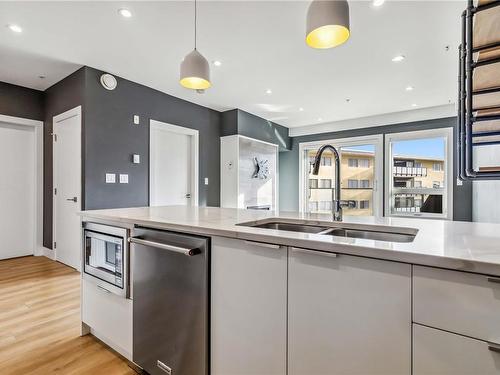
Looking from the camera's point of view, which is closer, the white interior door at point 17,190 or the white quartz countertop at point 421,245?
the white quartz countertop at point 421,245

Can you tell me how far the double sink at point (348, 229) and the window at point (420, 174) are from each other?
4489 millimetres

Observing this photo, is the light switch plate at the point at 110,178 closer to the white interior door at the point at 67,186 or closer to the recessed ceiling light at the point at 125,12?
the white interior door at the point at 67,186

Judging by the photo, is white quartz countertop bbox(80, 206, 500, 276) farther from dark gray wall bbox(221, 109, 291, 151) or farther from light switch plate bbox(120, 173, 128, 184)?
dark gray wall bbox(221, 109, 291, 151)

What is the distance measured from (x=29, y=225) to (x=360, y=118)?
6255 millimetres

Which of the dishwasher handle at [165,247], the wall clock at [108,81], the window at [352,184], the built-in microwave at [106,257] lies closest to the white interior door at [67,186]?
the wall clock at [108,81]

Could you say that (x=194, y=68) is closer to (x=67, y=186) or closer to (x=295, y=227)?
(x=295, y=227)

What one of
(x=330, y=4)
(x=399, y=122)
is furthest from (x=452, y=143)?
(x=330, y=4)

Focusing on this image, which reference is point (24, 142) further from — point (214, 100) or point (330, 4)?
point (330, 4)

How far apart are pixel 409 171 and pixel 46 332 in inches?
230

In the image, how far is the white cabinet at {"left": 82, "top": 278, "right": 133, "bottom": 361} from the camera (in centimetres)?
158

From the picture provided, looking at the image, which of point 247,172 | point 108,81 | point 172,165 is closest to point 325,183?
point 247,172

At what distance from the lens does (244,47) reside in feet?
9.20

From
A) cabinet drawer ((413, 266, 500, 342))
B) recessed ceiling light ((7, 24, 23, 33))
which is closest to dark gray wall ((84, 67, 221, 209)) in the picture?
recessed ceiling light ((7, 24, 23, 33))

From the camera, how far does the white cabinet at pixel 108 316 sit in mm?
1585
